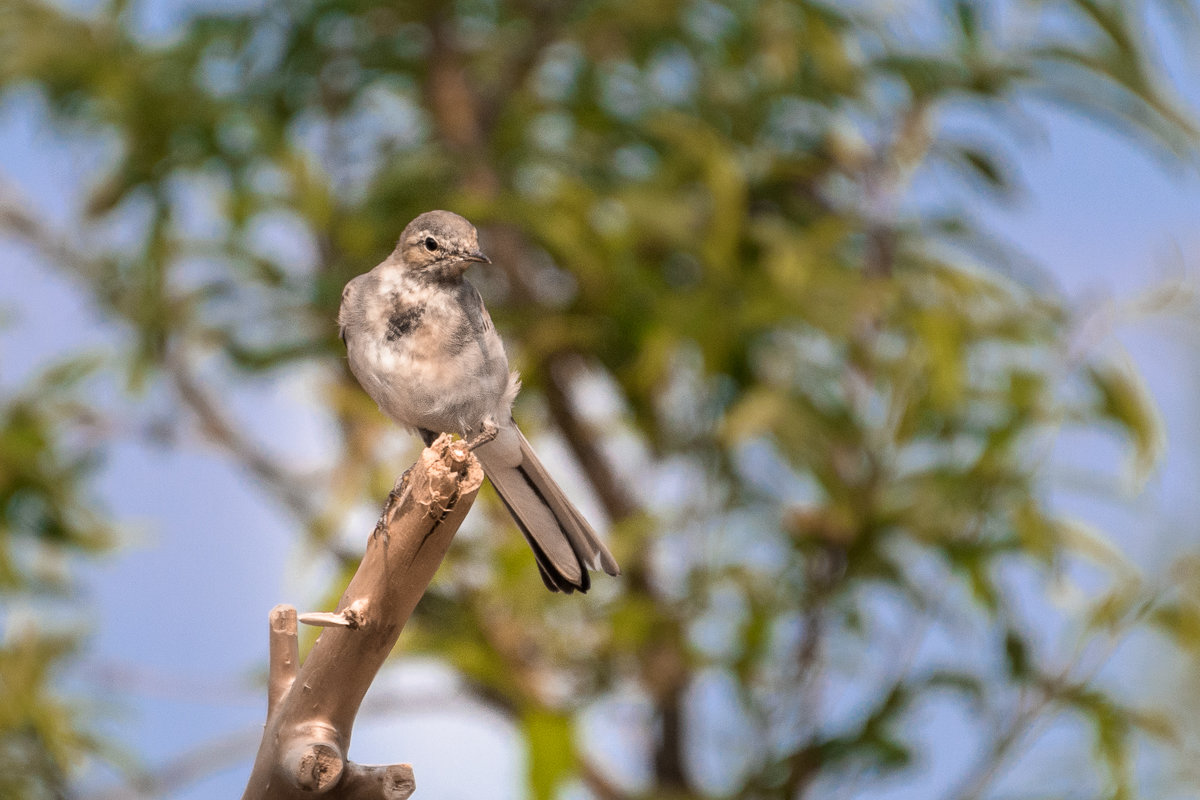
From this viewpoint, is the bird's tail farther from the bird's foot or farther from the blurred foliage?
the blurred foliage

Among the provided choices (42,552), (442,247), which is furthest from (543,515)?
(42,552)

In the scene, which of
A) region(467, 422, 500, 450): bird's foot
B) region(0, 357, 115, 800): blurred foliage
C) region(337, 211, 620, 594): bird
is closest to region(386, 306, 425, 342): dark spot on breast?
region(337, 211, 620, 594): bird

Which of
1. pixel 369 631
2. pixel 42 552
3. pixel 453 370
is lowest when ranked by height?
pixel 42 552

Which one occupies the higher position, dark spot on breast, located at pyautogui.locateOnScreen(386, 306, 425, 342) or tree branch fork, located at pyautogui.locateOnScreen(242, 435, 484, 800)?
dark spot on breast, located at pyautogui.locateOnScreen(386, 306, 425, 342)

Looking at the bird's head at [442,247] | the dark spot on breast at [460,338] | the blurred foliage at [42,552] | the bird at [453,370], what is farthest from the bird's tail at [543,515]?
the blurred foliage at [42,552]

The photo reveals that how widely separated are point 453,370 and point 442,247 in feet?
0.67

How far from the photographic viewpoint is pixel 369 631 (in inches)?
63.2

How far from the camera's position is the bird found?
1.79m

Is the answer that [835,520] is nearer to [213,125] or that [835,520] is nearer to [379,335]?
[379,335]

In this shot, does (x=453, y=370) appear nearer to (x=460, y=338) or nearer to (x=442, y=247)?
(x=460, y=338)

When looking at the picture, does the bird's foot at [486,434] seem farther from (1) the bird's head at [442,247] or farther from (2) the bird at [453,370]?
(1) the bird's head at [442,247]

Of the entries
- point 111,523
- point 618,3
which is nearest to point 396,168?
point 618,3

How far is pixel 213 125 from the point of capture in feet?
11.0

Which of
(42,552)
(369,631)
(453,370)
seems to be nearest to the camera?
(369,631)
